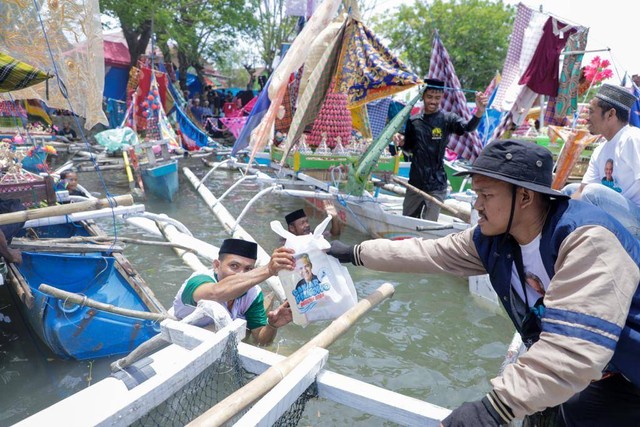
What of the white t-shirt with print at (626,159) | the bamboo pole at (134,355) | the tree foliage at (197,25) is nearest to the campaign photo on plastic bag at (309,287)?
the bamboo pole at (134,355)

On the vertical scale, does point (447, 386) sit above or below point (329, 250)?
below

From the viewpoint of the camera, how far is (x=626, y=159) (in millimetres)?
3217

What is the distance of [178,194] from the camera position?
10961mm

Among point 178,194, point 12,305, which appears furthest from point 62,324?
point 178,194

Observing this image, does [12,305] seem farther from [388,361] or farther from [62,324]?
[388,361]

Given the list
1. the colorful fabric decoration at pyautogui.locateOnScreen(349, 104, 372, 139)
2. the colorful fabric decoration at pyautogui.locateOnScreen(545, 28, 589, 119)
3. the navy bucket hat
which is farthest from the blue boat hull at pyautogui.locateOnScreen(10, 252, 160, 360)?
the colorful fabric decoration at pyautogui.locateOnScreen(545, 28, 589, 119)

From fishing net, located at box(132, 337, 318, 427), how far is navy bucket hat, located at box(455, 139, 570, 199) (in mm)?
1110

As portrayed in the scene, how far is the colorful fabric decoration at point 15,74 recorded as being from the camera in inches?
150

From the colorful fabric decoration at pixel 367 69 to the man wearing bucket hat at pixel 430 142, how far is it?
0.45 meters

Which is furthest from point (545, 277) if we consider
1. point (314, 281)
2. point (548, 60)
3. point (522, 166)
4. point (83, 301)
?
point (548, 60)

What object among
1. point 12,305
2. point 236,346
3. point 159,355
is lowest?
point 12,305

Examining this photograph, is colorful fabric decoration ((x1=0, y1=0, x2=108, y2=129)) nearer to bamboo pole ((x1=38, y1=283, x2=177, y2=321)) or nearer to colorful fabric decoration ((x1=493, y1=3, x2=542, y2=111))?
bamboo pole ((x1=38, y1=283, x2=177, y2=321))

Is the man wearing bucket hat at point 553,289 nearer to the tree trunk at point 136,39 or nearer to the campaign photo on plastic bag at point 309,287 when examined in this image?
the campaign photo on plastic bag at point 309,287

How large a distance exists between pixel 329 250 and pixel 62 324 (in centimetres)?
234
